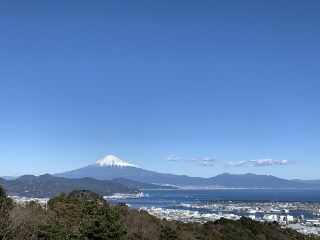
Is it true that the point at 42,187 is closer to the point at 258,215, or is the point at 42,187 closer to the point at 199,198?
the point at 199,198

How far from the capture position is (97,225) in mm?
10086

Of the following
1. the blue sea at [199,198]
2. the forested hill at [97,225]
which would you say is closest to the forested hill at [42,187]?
the blue sea at [199,198]

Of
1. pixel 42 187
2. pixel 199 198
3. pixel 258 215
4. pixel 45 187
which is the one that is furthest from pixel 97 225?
pixel 199 198

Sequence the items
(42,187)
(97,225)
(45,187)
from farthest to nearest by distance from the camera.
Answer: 1. (45,187)
2. (42,187)
3. (97,225)

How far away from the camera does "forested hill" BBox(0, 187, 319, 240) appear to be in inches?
403

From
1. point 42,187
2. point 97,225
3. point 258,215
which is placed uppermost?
point 97,225

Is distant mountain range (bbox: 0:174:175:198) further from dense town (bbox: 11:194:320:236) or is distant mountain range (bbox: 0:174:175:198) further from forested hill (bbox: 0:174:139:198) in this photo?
dense town (bbox: 11:194:320:236)

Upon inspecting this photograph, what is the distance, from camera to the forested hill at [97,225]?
33.6 feet

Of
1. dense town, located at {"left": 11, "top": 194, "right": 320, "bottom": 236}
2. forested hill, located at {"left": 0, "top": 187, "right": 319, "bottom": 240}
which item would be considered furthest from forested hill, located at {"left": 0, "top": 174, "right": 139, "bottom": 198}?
forested hill, located at {"left": 0, "top": 187, "right": 319, "bottom": 240}

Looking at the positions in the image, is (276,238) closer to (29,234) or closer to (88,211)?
(88,211)

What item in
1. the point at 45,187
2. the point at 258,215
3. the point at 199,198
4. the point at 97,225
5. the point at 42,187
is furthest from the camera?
the point at 199,198

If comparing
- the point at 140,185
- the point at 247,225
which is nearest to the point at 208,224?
the point at 247,225

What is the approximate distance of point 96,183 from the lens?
440 feet

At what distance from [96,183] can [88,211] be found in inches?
4693
